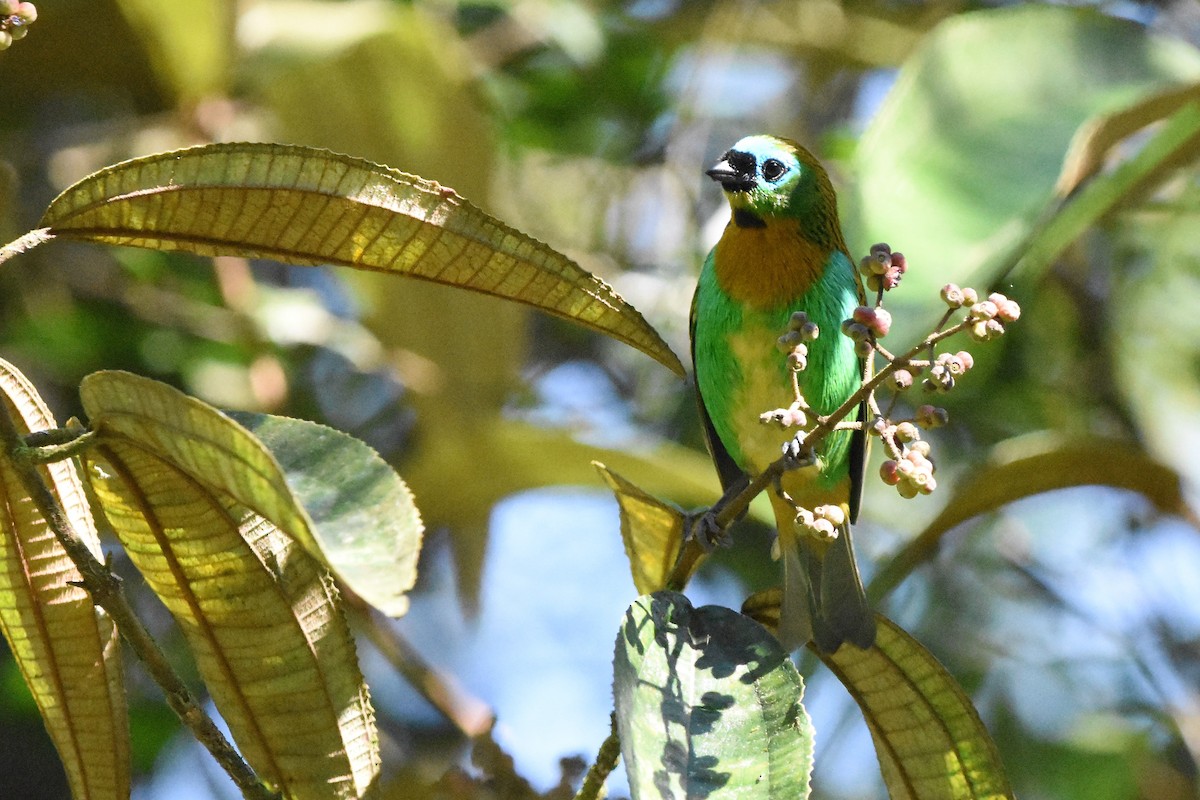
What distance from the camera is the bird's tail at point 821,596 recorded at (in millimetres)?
1645

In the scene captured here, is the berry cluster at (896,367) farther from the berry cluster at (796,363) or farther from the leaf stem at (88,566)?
the leaf stem at (88,566)

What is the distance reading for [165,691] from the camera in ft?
4.09

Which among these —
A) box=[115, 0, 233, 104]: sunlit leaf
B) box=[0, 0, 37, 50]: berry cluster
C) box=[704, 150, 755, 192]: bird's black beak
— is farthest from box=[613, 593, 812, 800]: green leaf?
box=[115, 0, 233, 104]: sunlit leaf

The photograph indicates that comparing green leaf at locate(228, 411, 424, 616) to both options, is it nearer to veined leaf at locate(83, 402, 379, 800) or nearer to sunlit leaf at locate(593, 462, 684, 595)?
veined leaf at locate(83, 402, 379, 800)

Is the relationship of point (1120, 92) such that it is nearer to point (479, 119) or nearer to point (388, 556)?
point (479, 119)

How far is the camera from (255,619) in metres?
1.36

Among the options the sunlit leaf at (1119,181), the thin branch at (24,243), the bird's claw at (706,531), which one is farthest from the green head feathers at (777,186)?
the thin branch at (24,243)

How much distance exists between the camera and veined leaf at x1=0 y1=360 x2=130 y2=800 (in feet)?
4.36

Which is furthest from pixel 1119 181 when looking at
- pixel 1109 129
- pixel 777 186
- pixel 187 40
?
pixel 187 40

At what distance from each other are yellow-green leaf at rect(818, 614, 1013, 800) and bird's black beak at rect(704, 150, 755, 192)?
1.13 metres

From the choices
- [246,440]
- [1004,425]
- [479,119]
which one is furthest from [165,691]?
[1004,425]

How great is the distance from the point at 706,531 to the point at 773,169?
3.60 ft

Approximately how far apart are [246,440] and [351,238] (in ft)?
1.05

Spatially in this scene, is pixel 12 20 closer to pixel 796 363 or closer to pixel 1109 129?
pixel 796 363
